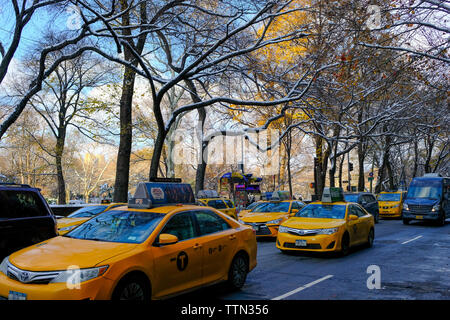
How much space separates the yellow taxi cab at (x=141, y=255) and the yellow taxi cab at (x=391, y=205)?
73.7ft

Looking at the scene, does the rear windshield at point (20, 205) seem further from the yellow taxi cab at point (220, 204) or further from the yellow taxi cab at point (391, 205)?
the yellow taxi cab at point (391, 205)

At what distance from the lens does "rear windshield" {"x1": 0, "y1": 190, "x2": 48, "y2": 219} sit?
7.46 metres

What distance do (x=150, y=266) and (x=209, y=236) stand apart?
1470 millimetres

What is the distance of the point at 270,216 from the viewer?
15.3 m

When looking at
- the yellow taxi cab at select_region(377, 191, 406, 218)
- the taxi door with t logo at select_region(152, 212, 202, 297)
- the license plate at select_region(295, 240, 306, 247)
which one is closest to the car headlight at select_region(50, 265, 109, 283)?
the taxi door with t logo at select_region(152, 212, 202, 297)

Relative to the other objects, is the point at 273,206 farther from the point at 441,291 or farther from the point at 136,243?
the point at 136,243

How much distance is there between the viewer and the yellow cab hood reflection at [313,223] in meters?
11.1

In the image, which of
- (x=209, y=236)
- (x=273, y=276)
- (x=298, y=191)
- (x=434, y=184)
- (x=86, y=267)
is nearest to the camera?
(x=86, y=267)

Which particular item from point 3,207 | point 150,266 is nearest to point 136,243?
point 150,266

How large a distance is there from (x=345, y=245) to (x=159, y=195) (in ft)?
20.7

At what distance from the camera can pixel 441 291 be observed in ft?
24.5

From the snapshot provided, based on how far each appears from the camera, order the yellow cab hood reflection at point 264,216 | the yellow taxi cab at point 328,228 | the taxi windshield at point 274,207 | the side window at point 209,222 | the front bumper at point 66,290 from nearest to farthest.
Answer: the front bumper at point 66,290 < the side window at point 209,222 < the yellow taxi cab at point 328,228 < the yellow cab hood reflection at point 264,216 < the taxi windshield at point 274,207

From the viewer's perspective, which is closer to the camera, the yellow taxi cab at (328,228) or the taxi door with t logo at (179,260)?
the taxi door with t logo at (179,260)

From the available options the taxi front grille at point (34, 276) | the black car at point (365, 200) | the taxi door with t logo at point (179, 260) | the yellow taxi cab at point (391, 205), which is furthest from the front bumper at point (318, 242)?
the yellow taxi cab at point (391, 205)
